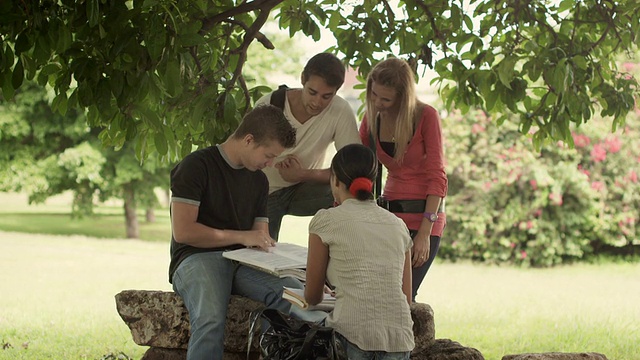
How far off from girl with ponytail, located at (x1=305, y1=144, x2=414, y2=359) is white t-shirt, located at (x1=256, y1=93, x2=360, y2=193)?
1247 mm

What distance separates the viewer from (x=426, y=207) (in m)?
4.40

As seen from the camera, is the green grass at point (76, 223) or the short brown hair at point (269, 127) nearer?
the short brown hair at point (269, 127)

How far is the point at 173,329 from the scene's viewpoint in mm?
4508

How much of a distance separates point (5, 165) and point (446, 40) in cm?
1511

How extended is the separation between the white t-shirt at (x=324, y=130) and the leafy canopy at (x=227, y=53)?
0.48 metres

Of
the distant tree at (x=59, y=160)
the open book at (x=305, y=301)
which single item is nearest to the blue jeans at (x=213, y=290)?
the open book at (x=305, y=301)

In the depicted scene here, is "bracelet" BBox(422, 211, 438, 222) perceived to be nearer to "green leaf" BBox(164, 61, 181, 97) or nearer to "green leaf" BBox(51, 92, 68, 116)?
"green leaf" BBox(164, 61, 181, 97)

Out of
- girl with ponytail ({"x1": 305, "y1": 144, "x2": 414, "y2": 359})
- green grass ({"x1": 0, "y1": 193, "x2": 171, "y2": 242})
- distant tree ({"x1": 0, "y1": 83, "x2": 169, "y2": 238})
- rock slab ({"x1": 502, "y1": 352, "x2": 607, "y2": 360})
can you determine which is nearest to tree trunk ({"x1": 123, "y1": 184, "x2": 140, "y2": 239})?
distant tree ({"x1": 0, "y1": 83, "x2": 169, "y2": 238})

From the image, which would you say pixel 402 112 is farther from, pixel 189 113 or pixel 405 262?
pixel 189 113

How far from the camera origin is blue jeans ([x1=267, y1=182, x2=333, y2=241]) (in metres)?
4.78

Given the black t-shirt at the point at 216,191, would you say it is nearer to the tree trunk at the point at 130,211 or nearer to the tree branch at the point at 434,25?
the tree branch at the point at 434,25

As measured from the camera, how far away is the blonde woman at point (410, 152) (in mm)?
4328

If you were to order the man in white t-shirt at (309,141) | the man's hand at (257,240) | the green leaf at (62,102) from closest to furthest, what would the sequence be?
the man's hand at (257,240) → the green leaf at (62,102) → the man in white t-shirt at (309,141)

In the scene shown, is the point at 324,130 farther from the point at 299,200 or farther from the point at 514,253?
the point at 514,253
